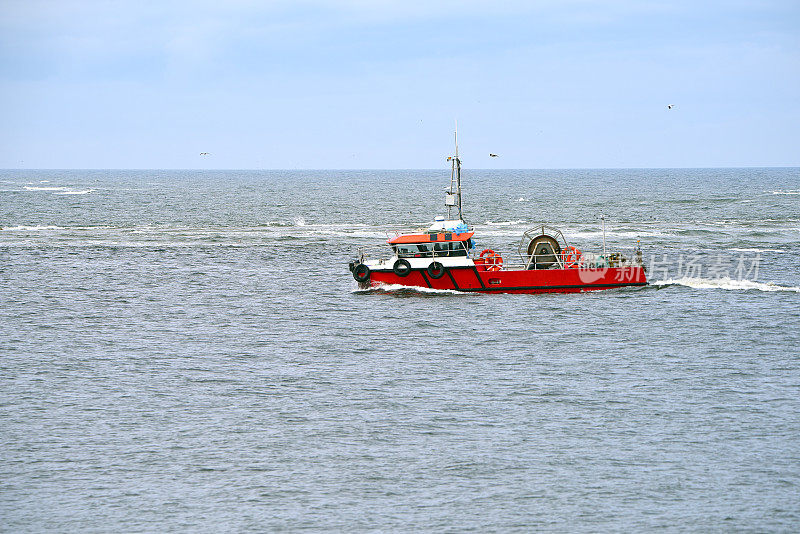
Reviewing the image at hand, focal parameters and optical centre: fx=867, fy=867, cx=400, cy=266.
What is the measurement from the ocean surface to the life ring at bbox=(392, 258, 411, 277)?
6.90 ft

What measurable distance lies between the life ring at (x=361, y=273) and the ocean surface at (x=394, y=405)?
2.08 m

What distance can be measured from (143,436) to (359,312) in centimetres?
2201

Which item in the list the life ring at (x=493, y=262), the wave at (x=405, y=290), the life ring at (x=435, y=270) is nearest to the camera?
the life ring at (x=435, y=270)

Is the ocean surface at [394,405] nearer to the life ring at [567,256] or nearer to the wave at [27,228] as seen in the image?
the life ring at [567,256]

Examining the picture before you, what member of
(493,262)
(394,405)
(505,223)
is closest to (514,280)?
(493,262)

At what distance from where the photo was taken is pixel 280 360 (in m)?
39.4

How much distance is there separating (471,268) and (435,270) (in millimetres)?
2261

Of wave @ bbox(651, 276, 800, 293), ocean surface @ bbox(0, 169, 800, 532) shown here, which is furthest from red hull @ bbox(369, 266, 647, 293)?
wave @ bbox(651, 276, 800, 293)

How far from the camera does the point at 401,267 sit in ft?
176

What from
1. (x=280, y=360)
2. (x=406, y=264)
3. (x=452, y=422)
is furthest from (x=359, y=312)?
(x=452, y=422)

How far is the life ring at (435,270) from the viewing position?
53.1 m

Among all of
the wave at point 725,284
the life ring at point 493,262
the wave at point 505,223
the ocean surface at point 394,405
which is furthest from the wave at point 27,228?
the wave at point 725,284

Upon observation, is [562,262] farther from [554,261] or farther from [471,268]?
[471,268]

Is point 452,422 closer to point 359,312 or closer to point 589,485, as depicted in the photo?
point 589,485
